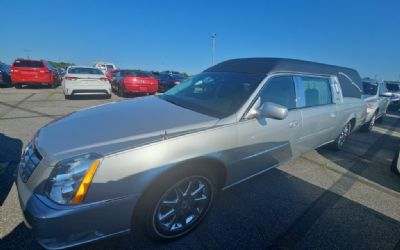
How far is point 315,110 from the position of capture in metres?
3.68

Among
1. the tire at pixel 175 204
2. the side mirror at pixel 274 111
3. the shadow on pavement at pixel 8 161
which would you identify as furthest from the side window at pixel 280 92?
the shadow on pavement at pixel 8 161

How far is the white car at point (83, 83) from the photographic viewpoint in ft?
31.9

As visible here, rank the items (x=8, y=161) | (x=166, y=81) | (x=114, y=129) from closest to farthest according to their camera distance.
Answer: (x=114, y=129) < (x=8, y=161) < (x=166, y=81)

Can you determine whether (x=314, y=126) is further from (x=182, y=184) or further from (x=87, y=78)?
(x=87, y=78)

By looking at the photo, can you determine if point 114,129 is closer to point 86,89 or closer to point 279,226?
point 279,226

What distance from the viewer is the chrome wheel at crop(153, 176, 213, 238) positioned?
7.10 ft

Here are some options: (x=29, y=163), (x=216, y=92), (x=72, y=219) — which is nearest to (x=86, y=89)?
(x=216, y=92)

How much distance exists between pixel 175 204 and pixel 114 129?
3.00ft

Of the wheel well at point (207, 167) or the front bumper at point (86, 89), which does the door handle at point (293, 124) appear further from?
the front bumper at point (86, 89)

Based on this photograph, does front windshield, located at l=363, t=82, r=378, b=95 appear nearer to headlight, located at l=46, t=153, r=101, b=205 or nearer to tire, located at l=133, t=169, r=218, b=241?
tire, located at l=133, t=169, r=218, b=241

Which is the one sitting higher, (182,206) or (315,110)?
(315,110)

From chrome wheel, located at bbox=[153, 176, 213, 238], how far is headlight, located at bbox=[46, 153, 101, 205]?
64 centimetres

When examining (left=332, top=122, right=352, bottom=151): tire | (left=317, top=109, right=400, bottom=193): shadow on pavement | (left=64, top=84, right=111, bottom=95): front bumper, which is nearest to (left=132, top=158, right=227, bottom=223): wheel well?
(left=317, top=109, right=400, bottom=193): shadow on pavement

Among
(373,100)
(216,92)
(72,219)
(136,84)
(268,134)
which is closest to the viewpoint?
(72,219)
